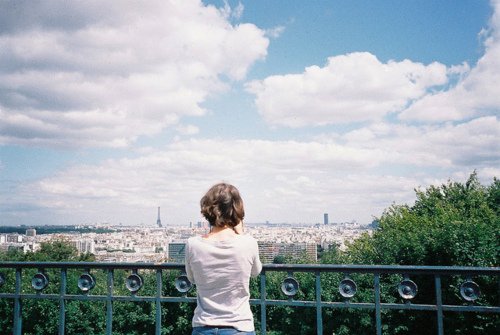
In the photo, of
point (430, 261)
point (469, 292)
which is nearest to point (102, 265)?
point (469, 292)

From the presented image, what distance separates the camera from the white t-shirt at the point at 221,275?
204 centimetres

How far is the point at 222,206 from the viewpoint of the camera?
212 cm

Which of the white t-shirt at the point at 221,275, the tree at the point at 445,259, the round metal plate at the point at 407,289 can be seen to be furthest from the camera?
the tree at the point at 445,259

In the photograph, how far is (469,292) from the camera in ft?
8.55

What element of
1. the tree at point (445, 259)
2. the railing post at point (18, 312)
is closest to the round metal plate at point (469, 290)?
the railing post at point (18, 312)

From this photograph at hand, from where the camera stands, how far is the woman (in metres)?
2.04

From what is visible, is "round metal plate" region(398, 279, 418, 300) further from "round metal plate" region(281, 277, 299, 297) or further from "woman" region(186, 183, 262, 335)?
"woman" region(186, 183, 262, 335)

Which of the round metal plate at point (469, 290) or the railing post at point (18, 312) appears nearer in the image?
the round metal plate at point (469, 290)

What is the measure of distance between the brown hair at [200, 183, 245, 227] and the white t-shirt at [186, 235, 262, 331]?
107 mm

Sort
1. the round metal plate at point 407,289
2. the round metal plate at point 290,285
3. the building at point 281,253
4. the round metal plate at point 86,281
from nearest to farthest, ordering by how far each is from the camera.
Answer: the round metal plate at point 407,289
the round metal plate at point 290,285
the round metal plate at point 86,281
the building at point 281,253

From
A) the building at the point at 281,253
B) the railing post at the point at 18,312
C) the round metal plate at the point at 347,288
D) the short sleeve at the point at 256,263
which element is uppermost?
the short sleeve at the point at 256,263

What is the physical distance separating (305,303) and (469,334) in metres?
16.6

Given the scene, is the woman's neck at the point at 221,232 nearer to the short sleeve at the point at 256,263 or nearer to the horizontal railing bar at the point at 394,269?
the short sleeve at the point at 256,263

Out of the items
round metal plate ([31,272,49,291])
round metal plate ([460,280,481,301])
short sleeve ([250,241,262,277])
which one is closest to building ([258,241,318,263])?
round metal plate ([31,272,49,291])
